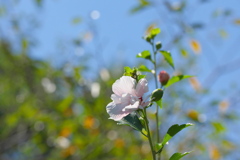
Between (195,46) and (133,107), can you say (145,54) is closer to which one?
(133,107)

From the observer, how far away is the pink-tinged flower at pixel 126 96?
54 centimetres

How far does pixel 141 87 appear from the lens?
547mm

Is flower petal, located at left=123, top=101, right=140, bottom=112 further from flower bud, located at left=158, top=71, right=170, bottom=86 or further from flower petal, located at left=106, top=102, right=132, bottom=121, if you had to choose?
flower bud, located at left=158, top=71, right=170, bottom=86

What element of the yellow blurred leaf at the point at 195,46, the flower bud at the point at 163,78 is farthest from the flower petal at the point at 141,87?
the yellow blurred leaf at the point at 195,46

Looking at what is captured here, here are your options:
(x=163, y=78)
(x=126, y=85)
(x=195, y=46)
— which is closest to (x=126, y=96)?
(x=126, y=85)

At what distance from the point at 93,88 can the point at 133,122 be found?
5.31 feet

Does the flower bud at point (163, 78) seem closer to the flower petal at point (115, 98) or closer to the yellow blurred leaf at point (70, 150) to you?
the flower petal at point (115, 98)

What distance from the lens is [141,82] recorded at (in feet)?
1.80

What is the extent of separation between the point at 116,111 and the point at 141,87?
0.06 m

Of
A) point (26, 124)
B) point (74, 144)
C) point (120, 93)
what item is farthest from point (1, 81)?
point (120, 93)

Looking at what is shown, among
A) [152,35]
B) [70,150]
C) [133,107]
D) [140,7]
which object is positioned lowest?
[133,107]

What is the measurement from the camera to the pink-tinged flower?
540mm

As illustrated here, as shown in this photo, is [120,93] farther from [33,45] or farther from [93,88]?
[33,45]

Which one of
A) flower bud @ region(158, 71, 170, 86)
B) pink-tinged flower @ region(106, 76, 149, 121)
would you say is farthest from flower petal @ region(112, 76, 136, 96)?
flower bud @ region(158, 71, 170, 86)
